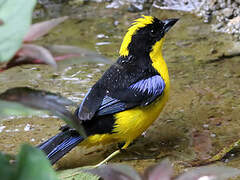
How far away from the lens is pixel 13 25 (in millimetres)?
942

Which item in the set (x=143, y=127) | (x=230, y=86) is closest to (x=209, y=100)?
(x=230, y=86)

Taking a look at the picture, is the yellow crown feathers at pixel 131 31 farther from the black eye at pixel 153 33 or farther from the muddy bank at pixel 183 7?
the muddy bank at pixel 183 7

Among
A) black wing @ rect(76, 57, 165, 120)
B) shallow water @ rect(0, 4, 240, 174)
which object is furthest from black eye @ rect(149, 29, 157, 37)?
shallow water @ rect(0, 4, 240, 174)

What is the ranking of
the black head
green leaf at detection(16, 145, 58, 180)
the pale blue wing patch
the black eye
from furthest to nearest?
the black eye, the black head, the pale blue wing patch, green leaf at detection(16, 145, 58, 180)

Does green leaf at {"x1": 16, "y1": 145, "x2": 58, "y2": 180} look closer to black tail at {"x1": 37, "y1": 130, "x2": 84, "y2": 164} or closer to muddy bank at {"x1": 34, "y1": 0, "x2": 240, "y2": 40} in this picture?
black tail at {"x1": 37, "y1": 130, "x2": 84, "y2": 164}

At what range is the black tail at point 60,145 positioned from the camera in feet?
10.8

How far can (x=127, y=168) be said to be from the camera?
1.01 metres

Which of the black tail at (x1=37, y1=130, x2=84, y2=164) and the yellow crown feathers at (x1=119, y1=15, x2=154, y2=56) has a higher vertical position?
the yellow crown feathers at (x1=119, y1=15, x2=154, y2=56)

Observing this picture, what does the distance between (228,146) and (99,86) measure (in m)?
1.29

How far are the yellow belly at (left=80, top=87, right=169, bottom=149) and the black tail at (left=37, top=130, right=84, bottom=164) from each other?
17 cm

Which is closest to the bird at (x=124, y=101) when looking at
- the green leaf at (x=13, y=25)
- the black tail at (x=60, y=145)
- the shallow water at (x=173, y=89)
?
the black tail at (x=60, y=145)

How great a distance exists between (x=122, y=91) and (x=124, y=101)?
0.39 ft

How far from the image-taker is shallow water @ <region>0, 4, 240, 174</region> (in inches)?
151

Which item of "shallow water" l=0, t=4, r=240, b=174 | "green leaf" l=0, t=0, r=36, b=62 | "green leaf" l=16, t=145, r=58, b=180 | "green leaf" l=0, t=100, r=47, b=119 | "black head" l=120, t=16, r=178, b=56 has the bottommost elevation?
"shallow water" l=0, t=4, r=240, b=174
